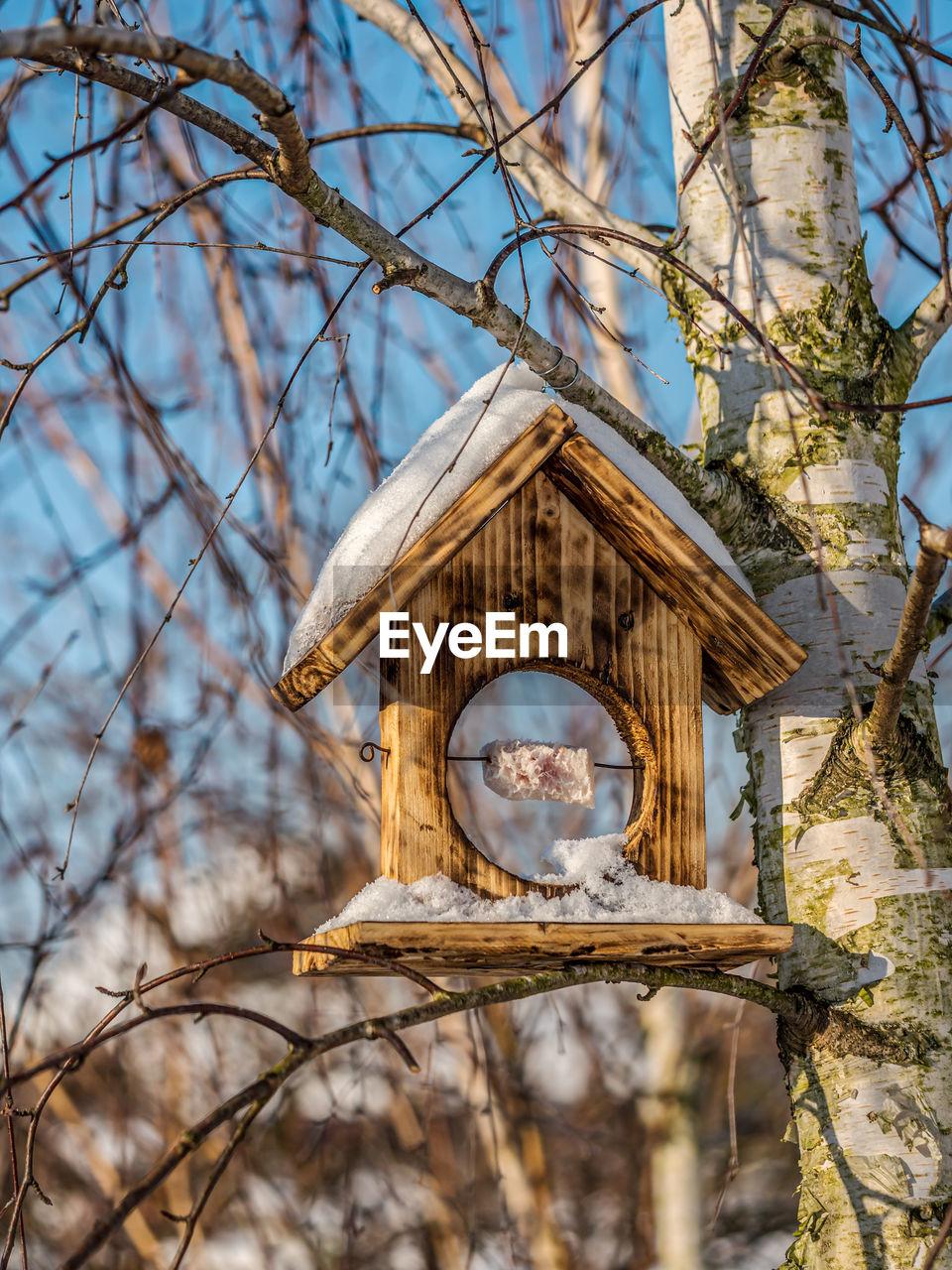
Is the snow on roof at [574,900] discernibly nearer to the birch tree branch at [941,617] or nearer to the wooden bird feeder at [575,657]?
the wooden bird feeder at [575,657]

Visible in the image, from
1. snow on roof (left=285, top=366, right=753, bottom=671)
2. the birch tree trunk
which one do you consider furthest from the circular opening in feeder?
snow on roof (left=285, top=366, right=753, bottom=671)

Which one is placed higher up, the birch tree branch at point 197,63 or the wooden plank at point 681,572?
the birch tree branch at point 197,63

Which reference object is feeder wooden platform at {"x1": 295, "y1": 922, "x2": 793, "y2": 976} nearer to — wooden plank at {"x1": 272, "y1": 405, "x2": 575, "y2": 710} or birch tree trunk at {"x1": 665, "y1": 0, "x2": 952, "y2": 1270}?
birch tree trunk at {"x1": 665, "y1": 0, "x2": 952, "y2": 1270}

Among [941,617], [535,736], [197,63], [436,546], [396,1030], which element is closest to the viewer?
[197,63]

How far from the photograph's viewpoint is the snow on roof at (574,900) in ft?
3.79

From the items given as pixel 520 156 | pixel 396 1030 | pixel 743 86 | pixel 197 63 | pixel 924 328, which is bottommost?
pixel 396 1030

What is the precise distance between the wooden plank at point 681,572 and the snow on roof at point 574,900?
265 millimetres

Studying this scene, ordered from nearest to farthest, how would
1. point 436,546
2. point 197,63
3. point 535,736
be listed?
point 197,63 → point 436,546 → point 535,736

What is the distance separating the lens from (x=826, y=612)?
1.38 m

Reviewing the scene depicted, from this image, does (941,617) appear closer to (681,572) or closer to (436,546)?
(681,572)

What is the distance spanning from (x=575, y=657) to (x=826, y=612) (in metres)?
0.31

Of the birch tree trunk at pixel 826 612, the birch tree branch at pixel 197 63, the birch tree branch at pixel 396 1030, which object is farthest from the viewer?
the birch tree trunk at pixel 826 612

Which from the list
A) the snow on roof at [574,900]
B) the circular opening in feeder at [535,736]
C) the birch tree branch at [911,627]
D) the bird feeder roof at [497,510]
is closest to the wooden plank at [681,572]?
the bird feeder roof at [497,510]

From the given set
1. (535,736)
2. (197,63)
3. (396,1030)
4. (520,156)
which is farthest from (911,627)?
(535,736)
